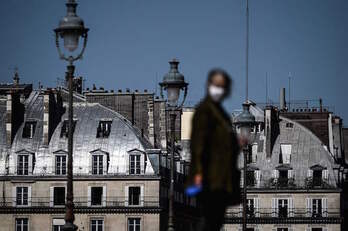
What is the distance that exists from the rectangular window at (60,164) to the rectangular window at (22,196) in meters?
3.11

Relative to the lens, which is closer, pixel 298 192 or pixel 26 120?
pixel 26 120

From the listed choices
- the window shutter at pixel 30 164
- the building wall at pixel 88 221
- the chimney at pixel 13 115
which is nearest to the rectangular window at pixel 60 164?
the window shutter at pixel 30 164

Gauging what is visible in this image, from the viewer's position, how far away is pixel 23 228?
111 metres

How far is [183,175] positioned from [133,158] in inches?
570

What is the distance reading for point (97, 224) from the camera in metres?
111

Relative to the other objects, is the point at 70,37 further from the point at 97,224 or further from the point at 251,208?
the point at 251,208

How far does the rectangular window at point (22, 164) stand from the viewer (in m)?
112

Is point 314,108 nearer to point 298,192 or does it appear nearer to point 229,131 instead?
point 298,192

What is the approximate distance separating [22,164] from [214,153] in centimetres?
9929

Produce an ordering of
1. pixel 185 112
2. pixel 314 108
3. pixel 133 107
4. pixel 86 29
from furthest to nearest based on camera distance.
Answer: pixel 314 108 < pixel 185 112 < pixel 133 107 < pixel 86 29

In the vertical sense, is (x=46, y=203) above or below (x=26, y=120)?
below

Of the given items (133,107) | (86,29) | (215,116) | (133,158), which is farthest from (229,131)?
(133,107)

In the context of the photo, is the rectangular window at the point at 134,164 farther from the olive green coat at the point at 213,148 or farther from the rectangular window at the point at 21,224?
the olive green coat at the point at 213,148

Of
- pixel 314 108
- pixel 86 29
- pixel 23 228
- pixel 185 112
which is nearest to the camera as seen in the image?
pixel 86 29
